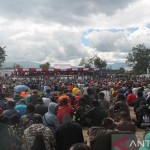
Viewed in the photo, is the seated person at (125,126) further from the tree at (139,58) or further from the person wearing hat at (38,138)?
the tree at (139,58)

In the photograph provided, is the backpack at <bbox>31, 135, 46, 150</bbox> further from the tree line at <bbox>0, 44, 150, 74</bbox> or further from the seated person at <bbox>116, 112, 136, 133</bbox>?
the tree line at <bbox>0, 44, 150, 74</bbox>

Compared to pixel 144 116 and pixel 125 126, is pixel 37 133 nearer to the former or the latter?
pixel 125 126

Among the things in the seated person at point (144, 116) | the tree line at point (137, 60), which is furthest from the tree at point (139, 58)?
the seated person at point (144, 116)

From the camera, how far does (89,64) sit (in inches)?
4368

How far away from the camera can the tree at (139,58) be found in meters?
114

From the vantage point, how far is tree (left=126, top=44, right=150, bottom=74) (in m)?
114

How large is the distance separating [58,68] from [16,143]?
44739 mm

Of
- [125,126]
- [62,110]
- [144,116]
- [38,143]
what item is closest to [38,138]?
[38,143]

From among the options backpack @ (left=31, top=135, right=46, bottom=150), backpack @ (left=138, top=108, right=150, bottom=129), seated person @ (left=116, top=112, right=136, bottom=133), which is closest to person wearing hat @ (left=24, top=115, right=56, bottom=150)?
backpack @ (left=31, top=135, right=46, bottom=150)

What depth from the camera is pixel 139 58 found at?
114 meters

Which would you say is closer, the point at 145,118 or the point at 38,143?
the point at 38,143

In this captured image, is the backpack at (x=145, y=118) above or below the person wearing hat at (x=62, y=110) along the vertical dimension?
below

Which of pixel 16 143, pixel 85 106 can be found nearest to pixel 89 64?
pixel 85 106

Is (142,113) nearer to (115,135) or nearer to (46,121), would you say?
(46,121)
